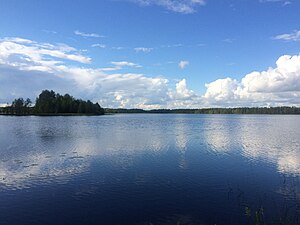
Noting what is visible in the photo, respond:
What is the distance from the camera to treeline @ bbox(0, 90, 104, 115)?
15562cm

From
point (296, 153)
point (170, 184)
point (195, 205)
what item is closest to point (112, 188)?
point (170, 184)

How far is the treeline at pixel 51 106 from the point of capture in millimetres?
155625

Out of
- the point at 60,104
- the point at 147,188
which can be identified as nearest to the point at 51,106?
the point at 60,104

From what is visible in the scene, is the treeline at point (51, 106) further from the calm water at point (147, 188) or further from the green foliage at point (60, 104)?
the calm water at point (147, 188)

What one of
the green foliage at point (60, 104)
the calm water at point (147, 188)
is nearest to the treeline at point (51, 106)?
the green foliage at point (60, 104)

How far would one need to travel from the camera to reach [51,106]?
156 meters

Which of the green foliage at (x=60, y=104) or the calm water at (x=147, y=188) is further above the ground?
the green foliage at (x=60, y=104)

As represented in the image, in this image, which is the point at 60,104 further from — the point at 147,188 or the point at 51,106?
the point at 147,188

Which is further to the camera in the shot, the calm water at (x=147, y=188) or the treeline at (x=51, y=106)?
the treeline at (x=51, y=106)

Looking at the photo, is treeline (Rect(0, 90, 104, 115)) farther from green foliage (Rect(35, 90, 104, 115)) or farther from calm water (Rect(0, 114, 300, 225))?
calm water (Rect(0, 114, 300, 225))

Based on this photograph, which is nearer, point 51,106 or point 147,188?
point 147,188

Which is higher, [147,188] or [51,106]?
[51,106]

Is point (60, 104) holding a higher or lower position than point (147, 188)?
higher

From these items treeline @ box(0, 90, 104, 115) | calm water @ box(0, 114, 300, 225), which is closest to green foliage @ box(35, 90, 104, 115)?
treeline @ box(0, 90, 104, 115)
